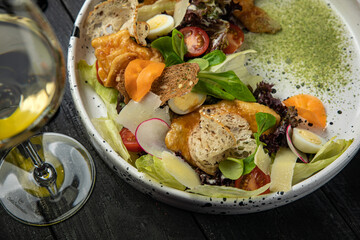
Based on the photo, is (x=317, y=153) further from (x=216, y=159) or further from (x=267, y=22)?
(x=267, y=22)

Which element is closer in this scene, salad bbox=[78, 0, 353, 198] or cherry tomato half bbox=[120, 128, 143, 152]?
salad bbox=[78, 0, 353, 198]

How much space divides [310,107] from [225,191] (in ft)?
2.48

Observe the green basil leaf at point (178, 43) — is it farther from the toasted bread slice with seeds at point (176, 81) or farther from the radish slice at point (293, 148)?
the radish slice at point (293, 148)

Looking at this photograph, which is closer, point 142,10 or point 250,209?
point 250,209

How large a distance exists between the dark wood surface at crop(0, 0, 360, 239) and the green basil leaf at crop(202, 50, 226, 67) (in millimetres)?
806

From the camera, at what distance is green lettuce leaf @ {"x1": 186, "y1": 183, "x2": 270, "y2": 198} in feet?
5.87

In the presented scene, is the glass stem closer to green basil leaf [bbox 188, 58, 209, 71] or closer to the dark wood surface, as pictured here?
the dark wood surface

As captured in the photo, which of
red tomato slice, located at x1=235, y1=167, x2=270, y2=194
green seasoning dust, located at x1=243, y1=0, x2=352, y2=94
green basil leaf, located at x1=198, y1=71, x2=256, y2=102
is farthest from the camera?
green seasoning dust, located at x1=243, y1=0, x2=352, y2=94

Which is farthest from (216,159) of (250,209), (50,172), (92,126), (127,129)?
(50,172)

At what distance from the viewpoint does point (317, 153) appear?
6.49ft

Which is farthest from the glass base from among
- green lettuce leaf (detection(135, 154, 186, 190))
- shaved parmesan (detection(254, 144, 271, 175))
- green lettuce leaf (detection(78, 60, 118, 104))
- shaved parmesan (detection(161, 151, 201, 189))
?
shaved parmesan (detection(254, 144, 271, 175))

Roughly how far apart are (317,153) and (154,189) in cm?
82

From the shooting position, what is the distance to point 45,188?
2.20m

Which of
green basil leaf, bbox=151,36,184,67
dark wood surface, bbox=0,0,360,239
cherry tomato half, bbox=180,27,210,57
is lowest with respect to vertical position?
dark wood surface, bbox=0,0,360,239
